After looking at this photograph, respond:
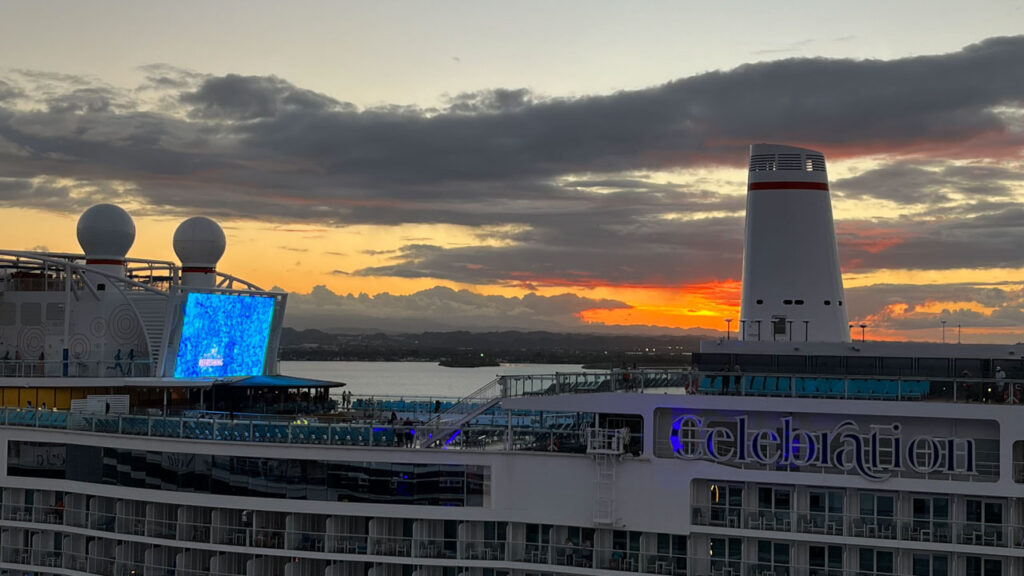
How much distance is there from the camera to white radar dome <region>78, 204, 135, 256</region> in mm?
44281

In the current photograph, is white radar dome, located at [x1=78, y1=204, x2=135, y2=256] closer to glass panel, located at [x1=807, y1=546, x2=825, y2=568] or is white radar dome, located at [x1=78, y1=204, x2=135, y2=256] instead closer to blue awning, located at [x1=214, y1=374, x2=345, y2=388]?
blue awning, located at [x1=214, y1=374, x2=345, y2=388]

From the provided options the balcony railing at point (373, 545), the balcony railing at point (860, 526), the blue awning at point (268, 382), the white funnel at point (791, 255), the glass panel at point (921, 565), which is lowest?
the balcony railing at point (373, 545)

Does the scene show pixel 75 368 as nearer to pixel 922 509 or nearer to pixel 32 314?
pixel 32 314

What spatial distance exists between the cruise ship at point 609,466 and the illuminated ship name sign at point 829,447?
2.5 inches

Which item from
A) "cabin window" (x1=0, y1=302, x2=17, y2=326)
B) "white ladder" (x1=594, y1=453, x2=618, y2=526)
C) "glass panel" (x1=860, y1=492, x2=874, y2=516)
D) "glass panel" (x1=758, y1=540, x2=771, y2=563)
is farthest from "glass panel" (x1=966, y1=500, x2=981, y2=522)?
"cabin window" (x1=0, y1=302, x2=17, y2=326)

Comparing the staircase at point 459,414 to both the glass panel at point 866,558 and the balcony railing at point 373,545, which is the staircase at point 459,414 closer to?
the balcony railing at point 373,545

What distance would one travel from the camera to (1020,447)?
27.2m

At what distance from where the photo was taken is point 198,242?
148ft

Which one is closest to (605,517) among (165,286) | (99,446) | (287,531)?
(287,531)

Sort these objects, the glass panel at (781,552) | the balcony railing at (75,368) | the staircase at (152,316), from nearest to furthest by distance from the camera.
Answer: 1. the glass panel at (781,552)
2. the balcony railing at (75,368)
3. the staircase at (152,316)

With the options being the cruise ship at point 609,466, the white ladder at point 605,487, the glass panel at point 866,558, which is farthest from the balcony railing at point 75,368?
the glass panel at point 866,558

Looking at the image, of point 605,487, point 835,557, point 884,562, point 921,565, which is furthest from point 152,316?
point 921,565

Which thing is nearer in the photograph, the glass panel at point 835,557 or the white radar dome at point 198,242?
the glass panel at point 835,557

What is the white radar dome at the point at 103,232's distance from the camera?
145 ft
